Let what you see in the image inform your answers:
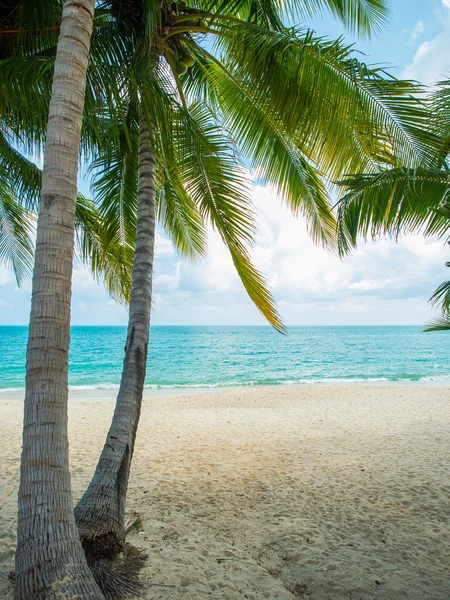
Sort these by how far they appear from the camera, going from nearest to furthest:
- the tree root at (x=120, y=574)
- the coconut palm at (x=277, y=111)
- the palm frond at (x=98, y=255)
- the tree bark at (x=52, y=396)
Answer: the tree bark at (x=52, y=396), the tree root at (x=120, y=574), the coconut palm at (x=277, y=111), the palm frond at (x=98, y=255)

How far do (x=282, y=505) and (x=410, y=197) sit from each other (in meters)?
3.50

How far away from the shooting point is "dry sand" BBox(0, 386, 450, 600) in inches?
125

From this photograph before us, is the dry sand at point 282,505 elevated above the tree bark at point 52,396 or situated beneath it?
situated beneath

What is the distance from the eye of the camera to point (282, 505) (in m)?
4.66

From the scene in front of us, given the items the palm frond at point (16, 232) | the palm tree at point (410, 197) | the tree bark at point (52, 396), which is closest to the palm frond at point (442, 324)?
the palm tree at point (410, 197)

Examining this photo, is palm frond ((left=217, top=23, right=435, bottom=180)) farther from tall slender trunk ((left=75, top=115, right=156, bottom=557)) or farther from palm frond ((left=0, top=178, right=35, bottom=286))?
palm frond ((left=0, top=178, right=35, bottom=286))

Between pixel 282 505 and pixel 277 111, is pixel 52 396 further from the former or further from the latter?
pixel 277 111

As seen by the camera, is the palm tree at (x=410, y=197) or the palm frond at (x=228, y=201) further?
the palm frond at (x=228, y=201)

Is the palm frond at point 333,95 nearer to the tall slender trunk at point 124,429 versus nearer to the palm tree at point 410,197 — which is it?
the palm tree at point 410,197

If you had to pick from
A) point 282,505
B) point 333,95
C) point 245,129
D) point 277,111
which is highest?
point 245,129

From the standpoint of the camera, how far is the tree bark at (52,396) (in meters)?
2.19

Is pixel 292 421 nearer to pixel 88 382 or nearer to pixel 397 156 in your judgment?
pixel 397 156

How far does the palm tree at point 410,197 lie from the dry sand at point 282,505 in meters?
2.12

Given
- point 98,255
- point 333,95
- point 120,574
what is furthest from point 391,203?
point 98,255
